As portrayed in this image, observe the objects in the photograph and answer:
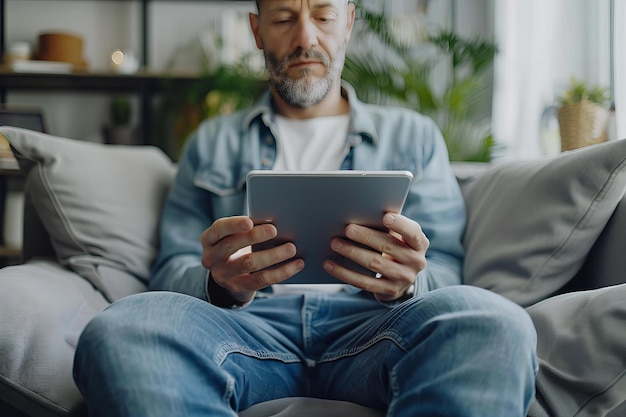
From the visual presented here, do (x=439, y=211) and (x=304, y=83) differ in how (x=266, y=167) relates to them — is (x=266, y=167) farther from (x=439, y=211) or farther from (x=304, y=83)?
(x=439, y=211)

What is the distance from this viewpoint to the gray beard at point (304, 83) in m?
1.44

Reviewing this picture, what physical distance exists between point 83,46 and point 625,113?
2268mm

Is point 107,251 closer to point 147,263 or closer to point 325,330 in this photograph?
point 147,263

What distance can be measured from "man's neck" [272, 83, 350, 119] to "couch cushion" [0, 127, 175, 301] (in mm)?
364

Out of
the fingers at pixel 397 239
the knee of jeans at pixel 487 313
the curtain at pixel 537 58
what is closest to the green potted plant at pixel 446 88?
the curtain at pixel 537 58

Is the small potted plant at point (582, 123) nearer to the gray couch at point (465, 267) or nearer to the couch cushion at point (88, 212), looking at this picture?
the gray couch at point (465, 267)

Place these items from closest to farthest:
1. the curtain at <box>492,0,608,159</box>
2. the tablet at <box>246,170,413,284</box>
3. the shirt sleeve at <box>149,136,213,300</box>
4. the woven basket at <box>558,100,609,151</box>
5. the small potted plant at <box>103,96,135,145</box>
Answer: the tablet at <box>246,170,413,284</box>
the shirt sleeve at <box>149,136,213,300</box>
the woven basket at <box>558,100,609,151</box>
the curtain at <box>492,0,608,159</box>
the small potted plant at <box>103,96,135,145</box>

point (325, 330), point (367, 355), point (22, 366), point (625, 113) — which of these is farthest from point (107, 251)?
point (625, 113)

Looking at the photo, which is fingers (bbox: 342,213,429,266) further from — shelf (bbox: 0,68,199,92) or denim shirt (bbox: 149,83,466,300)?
shelf (bbox: 0,68,199,92)

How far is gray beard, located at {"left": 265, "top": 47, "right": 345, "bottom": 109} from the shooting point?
1.44 m

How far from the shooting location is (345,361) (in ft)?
3.58

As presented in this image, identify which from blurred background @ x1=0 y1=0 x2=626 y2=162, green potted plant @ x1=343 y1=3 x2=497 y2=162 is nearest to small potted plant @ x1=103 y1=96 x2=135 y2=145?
blurred background @ x1=0 y1=0 x2=626 y2=162

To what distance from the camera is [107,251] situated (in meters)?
1.42

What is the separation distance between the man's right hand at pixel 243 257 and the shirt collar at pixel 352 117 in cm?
48
